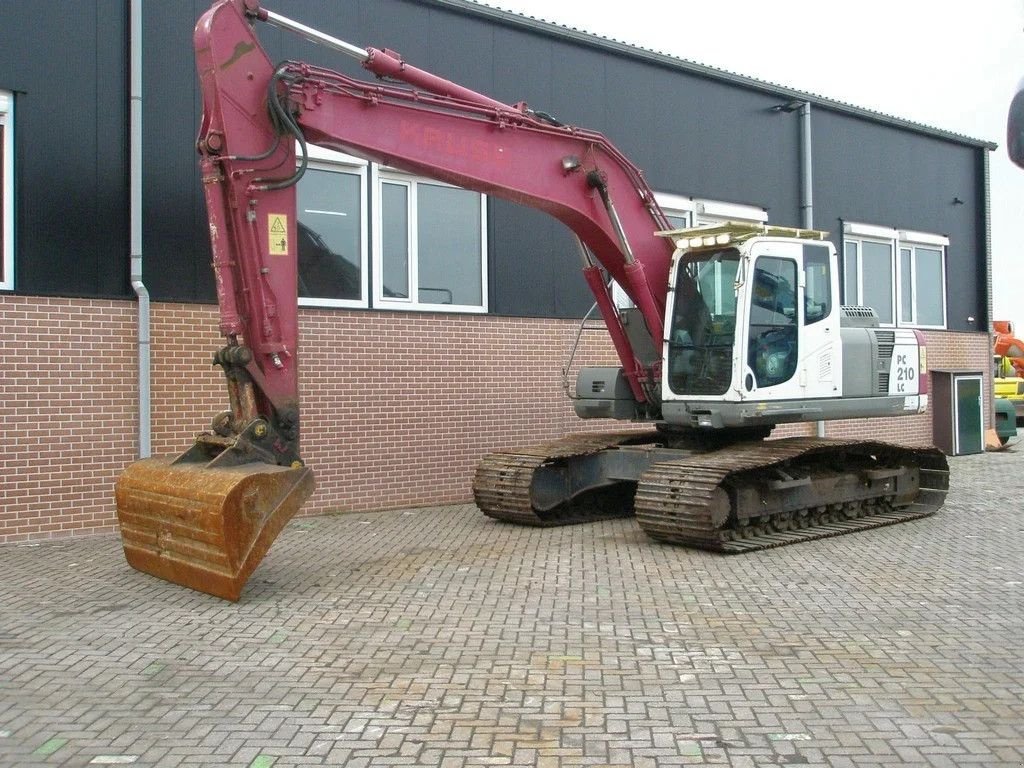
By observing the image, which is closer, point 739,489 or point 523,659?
point 523,659

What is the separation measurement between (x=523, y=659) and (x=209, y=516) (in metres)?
2.32

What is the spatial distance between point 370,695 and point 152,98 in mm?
7247

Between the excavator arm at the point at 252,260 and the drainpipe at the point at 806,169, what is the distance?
9630 millimetres

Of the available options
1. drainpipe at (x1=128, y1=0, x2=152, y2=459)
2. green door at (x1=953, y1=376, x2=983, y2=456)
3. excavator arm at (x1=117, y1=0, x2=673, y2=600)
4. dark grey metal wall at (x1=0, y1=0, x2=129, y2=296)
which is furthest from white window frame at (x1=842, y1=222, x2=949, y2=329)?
dark grey metal wall at (x1=0, y1=0, x2=129, y2=296)

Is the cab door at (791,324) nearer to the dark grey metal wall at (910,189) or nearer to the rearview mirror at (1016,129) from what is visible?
the rearview mirror at (1016,129)

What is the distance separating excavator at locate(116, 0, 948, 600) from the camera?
23.4 ft

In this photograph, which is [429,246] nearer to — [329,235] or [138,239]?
[329,235]

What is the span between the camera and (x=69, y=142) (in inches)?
378

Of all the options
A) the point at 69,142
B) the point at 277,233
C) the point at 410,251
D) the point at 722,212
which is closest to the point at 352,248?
the point at 410,251

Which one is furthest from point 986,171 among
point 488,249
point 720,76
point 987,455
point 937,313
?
point 488,249

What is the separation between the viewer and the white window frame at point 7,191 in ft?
30.3

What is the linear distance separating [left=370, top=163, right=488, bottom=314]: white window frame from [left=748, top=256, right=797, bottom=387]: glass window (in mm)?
3697

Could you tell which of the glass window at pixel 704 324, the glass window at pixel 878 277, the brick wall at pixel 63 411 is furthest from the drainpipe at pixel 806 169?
the brick wall at pixel 63 411

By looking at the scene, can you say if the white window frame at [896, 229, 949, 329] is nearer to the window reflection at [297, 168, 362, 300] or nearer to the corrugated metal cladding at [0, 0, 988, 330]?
the corrugated metal cladding at [0, 0, 988, 330]
